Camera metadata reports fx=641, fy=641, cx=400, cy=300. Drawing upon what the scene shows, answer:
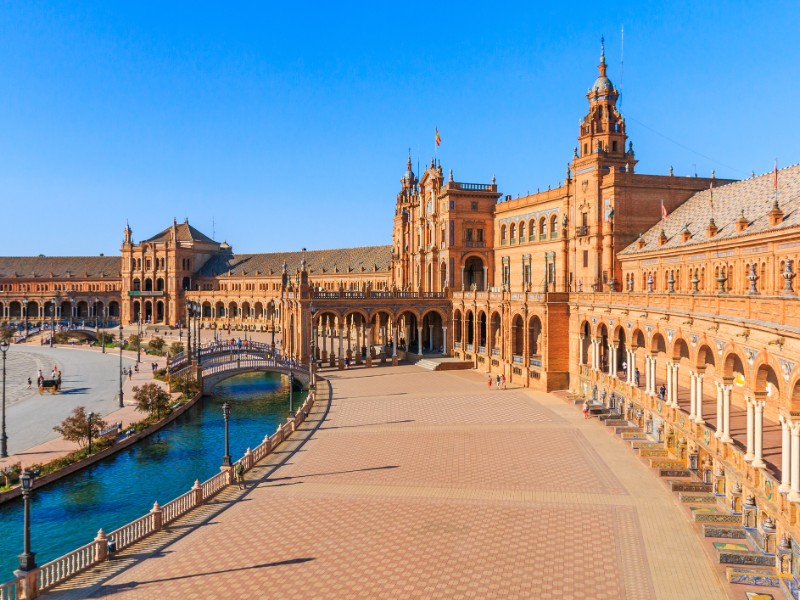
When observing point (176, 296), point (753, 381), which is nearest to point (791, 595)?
point (753, 381)

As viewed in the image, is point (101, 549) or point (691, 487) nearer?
point (101, 549)

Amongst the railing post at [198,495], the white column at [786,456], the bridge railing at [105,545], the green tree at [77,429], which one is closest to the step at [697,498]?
the white column at [786,456]

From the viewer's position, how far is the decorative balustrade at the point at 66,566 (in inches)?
744

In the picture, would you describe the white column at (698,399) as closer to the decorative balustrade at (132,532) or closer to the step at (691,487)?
the step at (691,487)

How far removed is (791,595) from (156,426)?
126 ft

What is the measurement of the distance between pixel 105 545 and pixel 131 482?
13566 millimetres

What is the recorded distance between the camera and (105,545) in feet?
67.5

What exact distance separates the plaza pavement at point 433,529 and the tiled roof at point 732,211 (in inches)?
525

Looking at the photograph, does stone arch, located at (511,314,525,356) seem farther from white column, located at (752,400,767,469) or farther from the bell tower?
white column, located at (752,400,767,469)

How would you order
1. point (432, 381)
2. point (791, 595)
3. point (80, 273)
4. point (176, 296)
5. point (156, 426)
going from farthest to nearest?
point (80, 273) < point (176, 296) < point (432, 381) < point (156, 426) < point (791, 595)

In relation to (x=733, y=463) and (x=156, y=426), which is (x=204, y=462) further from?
(x=733, y=463)

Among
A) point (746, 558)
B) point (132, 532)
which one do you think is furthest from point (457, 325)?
point (746, 558)

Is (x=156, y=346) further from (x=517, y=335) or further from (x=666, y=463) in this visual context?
(x=666, y=463)

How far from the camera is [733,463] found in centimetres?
2341
